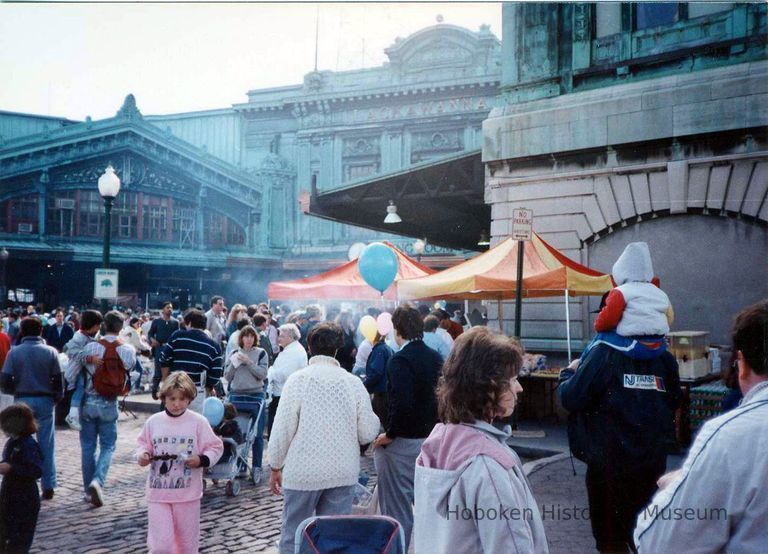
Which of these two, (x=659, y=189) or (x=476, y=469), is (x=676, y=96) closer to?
(x=659, y=189)

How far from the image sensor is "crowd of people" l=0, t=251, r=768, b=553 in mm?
1752

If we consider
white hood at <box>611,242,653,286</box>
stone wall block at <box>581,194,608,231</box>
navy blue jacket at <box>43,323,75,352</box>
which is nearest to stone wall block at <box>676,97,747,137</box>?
stone wall block at <box>581,194,608,231</box>

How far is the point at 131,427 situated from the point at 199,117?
2540 cm

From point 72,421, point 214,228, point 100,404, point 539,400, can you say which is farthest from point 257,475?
point 214,228

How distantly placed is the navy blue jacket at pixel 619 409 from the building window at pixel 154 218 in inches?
1083

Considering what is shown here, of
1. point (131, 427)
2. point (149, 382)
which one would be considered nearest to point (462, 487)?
point (131, 427)

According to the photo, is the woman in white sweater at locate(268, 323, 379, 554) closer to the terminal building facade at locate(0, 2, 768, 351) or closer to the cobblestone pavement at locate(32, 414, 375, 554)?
the cobblestone pavement at locate(32, 414, 375, 554)

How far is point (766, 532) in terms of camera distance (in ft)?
5.27

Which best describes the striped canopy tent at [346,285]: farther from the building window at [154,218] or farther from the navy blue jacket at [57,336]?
the building window at [154,218]

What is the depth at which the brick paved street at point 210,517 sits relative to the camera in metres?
5.29

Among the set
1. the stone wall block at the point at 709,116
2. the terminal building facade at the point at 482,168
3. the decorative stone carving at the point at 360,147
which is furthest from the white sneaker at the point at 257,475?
the decorative stone carving at the point at 360,147

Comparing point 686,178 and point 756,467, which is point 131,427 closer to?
point 686,178

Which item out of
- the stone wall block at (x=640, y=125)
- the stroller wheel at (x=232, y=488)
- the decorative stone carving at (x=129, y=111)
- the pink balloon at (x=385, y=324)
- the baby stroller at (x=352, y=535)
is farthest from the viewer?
the decorative stone carving at (x=129, y=111)

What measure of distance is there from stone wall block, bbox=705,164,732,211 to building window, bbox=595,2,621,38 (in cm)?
302
